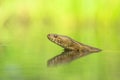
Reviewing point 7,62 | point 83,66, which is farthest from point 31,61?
point 83,66

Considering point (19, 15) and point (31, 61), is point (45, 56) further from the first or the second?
point (19, 15)

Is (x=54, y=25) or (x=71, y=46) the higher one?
(x=54, y=25)

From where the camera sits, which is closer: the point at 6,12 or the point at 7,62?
the point at 7,62

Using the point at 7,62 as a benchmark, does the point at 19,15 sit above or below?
above

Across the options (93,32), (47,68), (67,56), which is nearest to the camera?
(47,68)

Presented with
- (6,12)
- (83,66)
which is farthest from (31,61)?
(6,12)

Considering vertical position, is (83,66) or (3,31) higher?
(3,31)

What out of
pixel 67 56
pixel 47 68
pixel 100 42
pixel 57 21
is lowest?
pixel 47 68

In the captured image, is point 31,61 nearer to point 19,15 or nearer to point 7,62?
point 7,62

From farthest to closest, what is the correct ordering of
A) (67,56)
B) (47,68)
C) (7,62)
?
1. (67,56)
2. (7,62)
3. (47,68)
